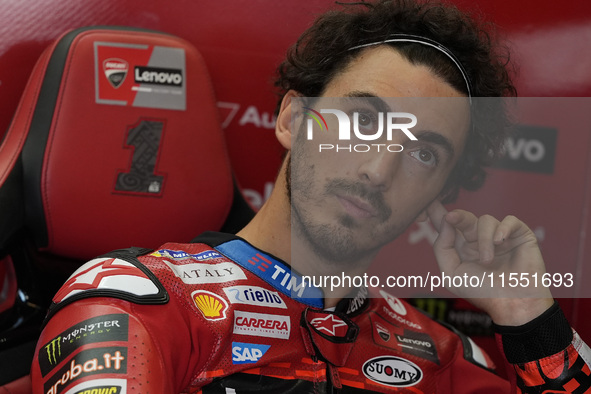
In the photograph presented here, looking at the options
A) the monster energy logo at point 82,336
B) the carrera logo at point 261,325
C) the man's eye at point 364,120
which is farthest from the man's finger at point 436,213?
the monster energy logo at point 82,336

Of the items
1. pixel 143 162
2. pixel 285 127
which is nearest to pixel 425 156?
pixel 285 127

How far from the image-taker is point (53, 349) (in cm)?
83

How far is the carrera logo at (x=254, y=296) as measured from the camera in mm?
1017

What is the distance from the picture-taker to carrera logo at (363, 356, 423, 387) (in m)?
1.13

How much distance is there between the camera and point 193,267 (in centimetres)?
102

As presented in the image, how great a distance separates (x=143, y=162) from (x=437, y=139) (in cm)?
58

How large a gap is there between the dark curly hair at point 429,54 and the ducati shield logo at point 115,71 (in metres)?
0.33

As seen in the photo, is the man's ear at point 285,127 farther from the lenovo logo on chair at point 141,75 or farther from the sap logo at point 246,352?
the sap logo at point 246,352

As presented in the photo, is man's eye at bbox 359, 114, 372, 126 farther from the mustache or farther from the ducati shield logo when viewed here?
the ducati shield logo

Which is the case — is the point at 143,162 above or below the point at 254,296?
above

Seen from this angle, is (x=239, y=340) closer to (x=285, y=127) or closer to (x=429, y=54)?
(x=285, y=127)

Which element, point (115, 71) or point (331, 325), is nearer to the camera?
point (331, 325)

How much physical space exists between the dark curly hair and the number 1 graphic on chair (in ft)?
0.95

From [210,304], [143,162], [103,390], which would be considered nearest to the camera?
[103,390]
